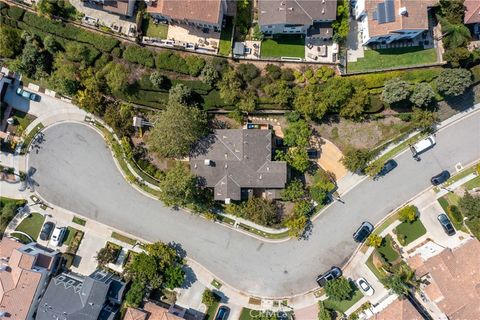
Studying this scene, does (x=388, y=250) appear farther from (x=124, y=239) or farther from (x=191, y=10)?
(x=191, y=10)

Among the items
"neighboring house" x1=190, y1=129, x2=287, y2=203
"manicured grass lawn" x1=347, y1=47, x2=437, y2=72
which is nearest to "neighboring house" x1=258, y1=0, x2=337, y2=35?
"manicured grass lawn" x1=347, y1=47, x2=437, y2=72

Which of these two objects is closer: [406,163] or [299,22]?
[299,22]

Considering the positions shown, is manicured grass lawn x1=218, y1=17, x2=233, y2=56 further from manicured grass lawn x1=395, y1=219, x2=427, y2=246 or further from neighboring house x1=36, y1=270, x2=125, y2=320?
neighboring house x1=36, y1=270, x2=125, y2=320

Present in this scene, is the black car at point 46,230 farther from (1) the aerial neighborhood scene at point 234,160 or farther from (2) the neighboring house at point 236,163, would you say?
(2) the neighboring house at point 236,163

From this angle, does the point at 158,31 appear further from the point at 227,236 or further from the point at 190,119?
the point at 227,236

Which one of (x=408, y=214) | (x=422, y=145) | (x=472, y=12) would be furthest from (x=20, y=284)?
(x=472, y=12)

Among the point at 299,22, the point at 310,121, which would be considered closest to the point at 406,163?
the point at 310,121

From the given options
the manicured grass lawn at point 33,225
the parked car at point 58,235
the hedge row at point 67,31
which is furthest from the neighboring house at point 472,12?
the manicured grass lawn at point 33,225

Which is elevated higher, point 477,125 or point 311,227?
point 477,125
